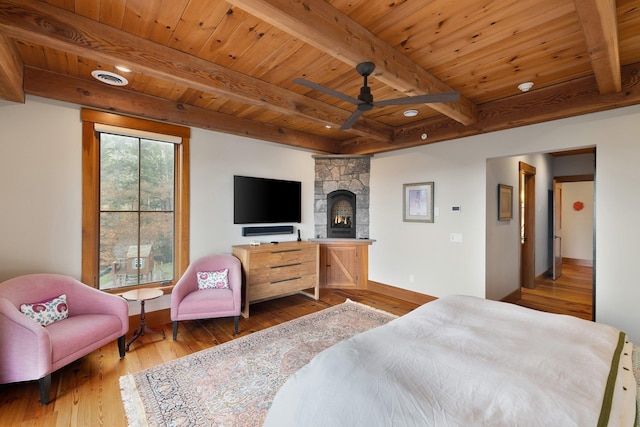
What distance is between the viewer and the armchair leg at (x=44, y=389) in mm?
1986

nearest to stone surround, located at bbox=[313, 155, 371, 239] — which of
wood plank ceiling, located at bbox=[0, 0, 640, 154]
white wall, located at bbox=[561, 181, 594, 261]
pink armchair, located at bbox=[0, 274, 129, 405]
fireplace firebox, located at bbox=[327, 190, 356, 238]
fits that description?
fireplace firebox, located at bbox=[327, 190, 356, 238]

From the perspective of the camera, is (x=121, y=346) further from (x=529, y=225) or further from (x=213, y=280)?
(x=529, y=225)

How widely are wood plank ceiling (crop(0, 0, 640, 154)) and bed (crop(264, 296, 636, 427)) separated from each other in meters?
1.85


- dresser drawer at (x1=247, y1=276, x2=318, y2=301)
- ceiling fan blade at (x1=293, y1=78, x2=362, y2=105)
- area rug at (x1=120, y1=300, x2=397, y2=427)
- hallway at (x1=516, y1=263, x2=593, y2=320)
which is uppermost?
ceiling fan blade at (x1=293, y1=78, x2=362, y2=105)

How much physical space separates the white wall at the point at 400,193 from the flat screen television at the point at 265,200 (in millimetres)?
149

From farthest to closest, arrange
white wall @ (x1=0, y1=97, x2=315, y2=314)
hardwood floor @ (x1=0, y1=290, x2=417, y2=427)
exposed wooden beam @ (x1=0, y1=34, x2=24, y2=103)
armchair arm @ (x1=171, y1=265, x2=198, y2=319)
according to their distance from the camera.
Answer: armchair arm @ (x1=171, y1=265, x2=198, y2=319) < white wall @ (x1=0, y1=97, x2=315, y2=314) < exposed wooden beam @ (x1=0, y1=34, x2=24, y2=103) < hardwood floor @ (x1=0, y1=290, x2=417, y2=427)

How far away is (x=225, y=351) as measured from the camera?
273 centimetres

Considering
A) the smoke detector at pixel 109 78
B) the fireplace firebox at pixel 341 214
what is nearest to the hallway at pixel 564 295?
the fireplace firebox at pixel 341 214

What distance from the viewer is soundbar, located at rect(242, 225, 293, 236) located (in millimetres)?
4152

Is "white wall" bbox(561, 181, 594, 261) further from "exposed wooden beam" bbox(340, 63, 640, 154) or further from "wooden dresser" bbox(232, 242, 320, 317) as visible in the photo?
"wooden dresser" bbox(232, 242, 320, 317)

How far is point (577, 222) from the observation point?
23.7 feet

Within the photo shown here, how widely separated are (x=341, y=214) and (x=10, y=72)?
4.33 m

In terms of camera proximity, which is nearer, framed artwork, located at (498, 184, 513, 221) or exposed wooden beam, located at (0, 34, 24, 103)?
exposed wooden beam, located at (0, 34, 24, 103)

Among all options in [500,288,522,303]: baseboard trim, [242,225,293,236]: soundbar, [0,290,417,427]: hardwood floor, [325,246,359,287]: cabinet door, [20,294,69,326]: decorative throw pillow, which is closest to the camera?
[0,290,417,427]: hardwood floor
